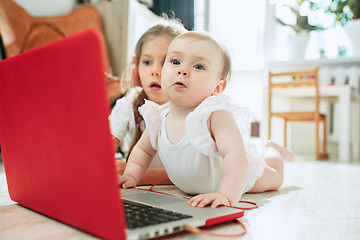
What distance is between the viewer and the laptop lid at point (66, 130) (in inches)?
17.3

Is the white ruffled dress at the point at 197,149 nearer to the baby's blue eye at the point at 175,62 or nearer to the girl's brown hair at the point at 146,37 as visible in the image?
the baby's blue eye at the point at 175,62

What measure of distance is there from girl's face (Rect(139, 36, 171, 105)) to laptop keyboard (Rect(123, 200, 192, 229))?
0.63 metres

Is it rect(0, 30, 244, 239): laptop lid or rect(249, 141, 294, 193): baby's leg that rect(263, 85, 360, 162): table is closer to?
rect(249, 141, 294, 193): baby's leg

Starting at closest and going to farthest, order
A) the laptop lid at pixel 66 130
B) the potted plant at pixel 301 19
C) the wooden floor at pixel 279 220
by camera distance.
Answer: the laptop lid at pixel 66 130, the wooden floor at pixel 279 220, the potted plant at pixel 301 19

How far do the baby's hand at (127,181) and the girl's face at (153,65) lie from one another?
1.29ft

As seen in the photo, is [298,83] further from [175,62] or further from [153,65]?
[175,62]

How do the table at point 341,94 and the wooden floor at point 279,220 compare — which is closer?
the wooden floor at point 279,220

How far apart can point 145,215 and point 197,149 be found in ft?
0.90

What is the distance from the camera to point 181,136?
2.83 ft

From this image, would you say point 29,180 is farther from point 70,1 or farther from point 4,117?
point 70,1

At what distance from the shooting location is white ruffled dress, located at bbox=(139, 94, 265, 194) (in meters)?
0.79

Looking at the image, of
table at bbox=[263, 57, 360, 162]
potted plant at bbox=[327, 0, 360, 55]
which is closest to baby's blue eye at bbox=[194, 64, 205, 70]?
table at bbox=[263, 57, 360, 162]

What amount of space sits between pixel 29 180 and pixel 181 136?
0.37 metres

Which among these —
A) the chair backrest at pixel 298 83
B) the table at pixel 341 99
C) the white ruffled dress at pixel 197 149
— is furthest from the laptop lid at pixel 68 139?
the table at pixel 341 99
